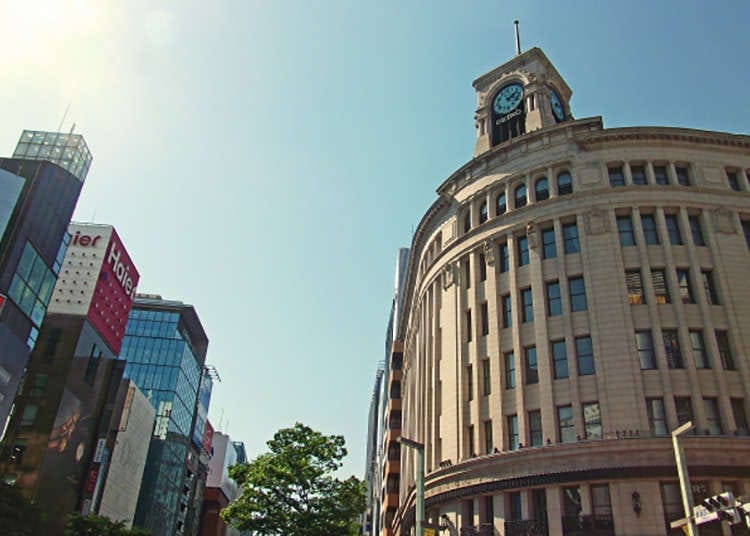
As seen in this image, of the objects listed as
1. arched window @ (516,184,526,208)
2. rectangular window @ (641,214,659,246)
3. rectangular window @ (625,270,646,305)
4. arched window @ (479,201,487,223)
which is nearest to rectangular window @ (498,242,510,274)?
arched window @ (516,184,526,208)

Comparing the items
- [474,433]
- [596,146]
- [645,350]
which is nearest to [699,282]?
[645,350]

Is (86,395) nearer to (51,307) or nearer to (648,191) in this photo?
(51,307)

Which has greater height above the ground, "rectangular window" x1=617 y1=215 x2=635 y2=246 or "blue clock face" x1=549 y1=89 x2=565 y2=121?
"blue clock face" x1=549 y1=89 x2=565 y2=121

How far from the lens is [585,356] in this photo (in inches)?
1125

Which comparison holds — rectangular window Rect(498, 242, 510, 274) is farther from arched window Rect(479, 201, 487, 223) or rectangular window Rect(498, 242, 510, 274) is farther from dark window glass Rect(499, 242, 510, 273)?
arched window Rect(479, 201, 487, 223)

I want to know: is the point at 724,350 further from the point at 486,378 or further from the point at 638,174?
the point at 486,378

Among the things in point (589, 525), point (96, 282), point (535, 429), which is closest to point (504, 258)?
point (535, 429)

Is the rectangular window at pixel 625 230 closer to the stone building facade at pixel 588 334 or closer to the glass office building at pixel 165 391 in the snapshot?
the stone building facade at pixel 588 334

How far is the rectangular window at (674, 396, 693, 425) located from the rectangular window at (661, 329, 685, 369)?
62.7 inches

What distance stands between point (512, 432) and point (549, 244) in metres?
11.0

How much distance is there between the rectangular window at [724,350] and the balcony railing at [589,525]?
976 centimetres

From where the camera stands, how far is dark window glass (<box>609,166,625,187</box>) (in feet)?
109

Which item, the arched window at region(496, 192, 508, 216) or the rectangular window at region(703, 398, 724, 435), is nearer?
the rectangular window at region(703, 398, 724, 435)

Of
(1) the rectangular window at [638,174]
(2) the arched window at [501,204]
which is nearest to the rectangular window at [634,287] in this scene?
(1) the rectangular window at [638,174]
